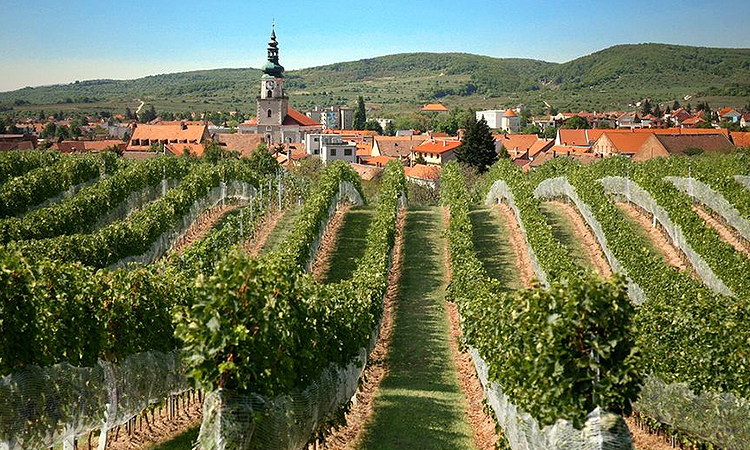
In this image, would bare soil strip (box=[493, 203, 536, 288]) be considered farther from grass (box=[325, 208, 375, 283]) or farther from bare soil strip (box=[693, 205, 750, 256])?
bare soil strip (box=[693, 205, 750, 256])

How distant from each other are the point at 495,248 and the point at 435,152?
82.1 m

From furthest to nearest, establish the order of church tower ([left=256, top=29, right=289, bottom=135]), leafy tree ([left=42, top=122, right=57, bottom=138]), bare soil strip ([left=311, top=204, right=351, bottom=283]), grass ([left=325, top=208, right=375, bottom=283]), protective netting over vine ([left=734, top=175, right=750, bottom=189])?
1. leafy tree ([left=42, top=122, right=57, bottom=138])
2. church tower ([left=256, top=29, right=289, bottom=135])
3. protective netting over vine ([left=734, top=175, right=750, bottom=189])
4. grass ([left=325, top=208, right=375, bottom=283])
5. bare soil strip ([left=311, top=204, right=351, bottom=283])

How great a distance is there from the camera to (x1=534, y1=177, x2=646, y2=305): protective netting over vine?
2728cm

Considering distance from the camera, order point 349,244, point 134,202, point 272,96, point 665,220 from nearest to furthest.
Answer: point 665,220 < point 349,244 < point 134,202 < point 272,96

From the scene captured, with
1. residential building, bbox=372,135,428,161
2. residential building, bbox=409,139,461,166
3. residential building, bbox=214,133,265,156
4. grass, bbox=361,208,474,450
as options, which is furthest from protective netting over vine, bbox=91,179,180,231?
residential building, bbox=372,135,428,161

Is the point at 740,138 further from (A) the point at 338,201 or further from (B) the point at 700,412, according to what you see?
(B) the point at 700,412

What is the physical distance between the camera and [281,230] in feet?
136

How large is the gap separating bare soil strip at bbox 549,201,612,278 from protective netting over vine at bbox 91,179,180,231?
2194 cm

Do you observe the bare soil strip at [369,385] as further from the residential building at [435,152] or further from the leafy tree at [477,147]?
the residential building at [435,152]

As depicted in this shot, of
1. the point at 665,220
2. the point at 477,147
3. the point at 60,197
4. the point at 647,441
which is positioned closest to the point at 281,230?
the point at 60,197

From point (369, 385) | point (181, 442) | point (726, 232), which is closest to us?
point (181, 442)

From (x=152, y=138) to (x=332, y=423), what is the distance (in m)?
129

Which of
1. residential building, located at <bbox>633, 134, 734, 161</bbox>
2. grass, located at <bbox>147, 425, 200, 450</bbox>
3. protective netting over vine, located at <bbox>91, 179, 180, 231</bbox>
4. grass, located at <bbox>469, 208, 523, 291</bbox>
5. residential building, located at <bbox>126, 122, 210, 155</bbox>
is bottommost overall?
grass, located at <bbox>147, 425, 200, 450</bbox>

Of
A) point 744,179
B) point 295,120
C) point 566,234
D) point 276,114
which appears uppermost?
point 276,114
